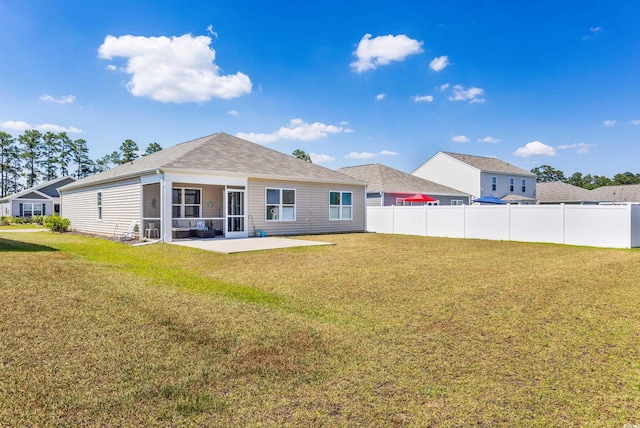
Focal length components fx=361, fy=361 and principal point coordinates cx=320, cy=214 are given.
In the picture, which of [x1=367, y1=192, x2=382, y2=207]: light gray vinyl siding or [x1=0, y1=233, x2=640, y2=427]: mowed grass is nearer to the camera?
[x1=0, y1=233, x2=640, y2=427]: mowed grass

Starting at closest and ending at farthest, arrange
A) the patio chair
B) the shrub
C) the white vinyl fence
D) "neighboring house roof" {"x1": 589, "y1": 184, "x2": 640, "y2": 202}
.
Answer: the white vinyl fence < the patio chair < the shrub < "neighboring house roof" {"x1": 589, "y1": 184, "x2": 640, "y2": 202}

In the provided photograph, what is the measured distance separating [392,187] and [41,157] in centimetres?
5838

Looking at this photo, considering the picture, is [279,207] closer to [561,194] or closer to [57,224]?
[57,224]

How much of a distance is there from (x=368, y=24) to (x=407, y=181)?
14071 mm

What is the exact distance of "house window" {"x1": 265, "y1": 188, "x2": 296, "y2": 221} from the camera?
17234 mm

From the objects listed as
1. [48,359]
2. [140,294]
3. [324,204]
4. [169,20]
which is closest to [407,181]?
[324,204]

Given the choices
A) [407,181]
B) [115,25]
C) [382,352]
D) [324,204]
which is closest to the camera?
[382,352]

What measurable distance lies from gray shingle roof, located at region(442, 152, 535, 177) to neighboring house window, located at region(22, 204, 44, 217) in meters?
43.7

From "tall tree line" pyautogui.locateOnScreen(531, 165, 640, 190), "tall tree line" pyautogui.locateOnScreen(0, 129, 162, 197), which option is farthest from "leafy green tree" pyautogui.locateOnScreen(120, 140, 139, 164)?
"tall tree line" pyautogui.locateOnScreen(531, 165, 640, 190)

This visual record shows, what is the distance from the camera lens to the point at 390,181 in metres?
27.7

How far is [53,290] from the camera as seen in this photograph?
5.52 metres

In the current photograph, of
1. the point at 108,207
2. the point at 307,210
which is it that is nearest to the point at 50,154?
the point at 108,207

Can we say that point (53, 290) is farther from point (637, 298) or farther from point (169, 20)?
point (169, 20)

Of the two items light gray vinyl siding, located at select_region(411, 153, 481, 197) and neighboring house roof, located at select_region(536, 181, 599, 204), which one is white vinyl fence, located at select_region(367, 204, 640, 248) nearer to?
light gray vinyl siding, located at select_region(411, 153, 481, 197)
